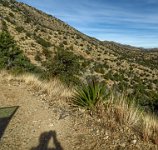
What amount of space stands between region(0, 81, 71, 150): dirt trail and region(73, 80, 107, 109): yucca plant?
0.71 meters

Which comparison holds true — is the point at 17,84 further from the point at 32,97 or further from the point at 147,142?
the point at 147,142

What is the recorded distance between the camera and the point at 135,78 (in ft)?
155

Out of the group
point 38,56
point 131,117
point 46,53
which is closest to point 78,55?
point 46,53

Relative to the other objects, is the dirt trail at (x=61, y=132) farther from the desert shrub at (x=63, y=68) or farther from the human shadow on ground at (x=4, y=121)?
the desert shrub at (x=63, y=68)

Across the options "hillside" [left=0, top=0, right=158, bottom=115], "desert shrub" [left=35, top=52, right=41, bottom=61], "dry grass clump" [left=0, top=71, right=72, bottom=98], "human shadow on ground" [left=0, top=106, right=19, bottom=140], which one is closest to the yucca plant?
"dry grass clump" [left=0, top=71, right=72, bottom=98]

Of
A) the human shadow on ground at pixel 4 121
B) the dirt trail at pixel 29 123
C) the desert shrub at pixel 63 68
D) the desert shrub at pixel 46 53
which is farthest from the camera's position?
the desert shrub at pixel 46 53

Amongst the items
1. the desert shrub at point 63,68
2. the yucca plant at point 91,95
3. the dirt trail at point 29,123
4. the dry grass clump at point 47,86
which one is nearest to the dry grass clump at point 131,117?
Result: the yucca plant at point 91,95

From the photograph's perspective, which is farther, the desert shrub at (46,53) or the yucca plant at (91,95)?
the desert shrub at (46,53)

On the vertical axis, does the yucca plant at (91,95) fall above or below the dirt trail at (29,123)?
above

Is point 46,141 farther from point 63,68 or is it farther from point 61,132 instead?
point 63,68

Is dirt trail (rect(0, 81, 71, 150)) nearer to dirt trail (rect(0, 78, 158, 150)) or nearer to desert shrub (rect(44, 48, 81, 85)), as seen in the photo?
dirt trail (rect(0, 78, 158, 150))

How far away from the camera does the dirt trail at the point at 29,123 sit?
7.62 meters

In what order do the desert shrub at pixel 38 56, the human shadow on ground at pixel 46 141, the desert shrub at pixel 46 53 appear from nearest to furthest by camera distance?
1. the human shadow on ground at pixel 46 141
2. the desert shrub at pixel 38 56
3. the desert shrub at pixel 46 53

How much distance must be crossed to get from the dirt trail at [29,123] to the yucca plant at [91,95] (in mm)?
709
